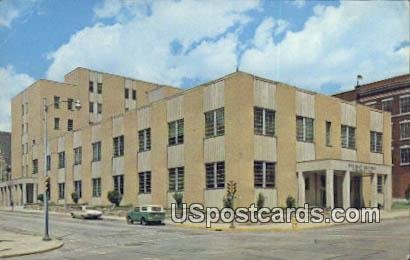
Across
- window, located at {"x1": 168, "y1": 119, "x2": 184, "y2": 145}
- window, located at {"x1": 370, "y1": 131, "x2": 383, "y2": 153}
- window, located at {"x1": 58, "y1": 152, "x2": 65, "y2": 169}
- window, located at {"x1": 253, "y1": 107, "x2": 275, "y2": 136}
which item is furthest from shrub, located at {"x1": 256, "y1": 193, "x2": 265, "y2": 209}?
window, located at {"x1": 58, "y1": 152, "x2": 65, "y2": 169}

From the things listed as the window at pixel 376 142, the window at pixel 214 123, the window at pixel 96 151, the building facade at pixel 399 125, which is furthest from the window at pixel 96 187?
the building facade at pixel 399 125

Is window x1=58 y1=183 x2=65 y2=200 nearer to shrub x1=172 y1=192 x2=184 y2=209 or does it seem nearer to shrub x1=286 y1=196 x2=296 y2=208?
shrub x1=172 y1=192 x2=184 y2=209

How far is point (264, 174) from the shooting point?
50.1 metres

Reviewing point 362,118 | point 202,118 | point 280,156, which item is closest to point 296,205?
point 280,156

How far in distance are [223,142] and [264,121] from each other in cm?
436

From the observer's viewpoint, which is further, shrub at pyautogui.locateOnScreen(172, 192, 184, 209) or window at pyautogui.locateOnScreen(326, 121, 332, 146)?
window at pyautogui.locateOnScreen(326, 121, 332, 146)

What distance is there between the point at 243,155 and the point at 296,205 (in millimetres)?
8274

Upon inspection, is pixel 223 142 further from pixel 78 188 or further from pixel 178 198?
pixel 78 188

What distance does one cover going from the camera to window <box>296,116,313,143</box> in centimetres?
5503

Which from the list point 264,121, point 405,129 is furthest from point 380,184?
point 264,121

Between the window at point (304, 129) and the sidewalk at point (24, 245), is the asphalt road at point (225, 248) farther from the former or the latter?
the window at point (304, 129)

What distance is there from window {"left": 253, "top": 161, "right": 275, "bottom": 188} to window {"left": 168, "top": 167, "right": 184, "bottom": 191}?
876 centimetres

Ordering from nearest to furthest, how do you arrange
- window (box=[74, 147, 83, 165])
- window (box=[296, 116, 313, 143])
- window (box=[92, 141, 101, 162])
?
window (box=[296, 116, 313, 143])
window (box=[92, 141, 101, 162])
window (box=[74, 147, 83, 165])

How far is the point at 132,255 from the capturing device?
922 inches
